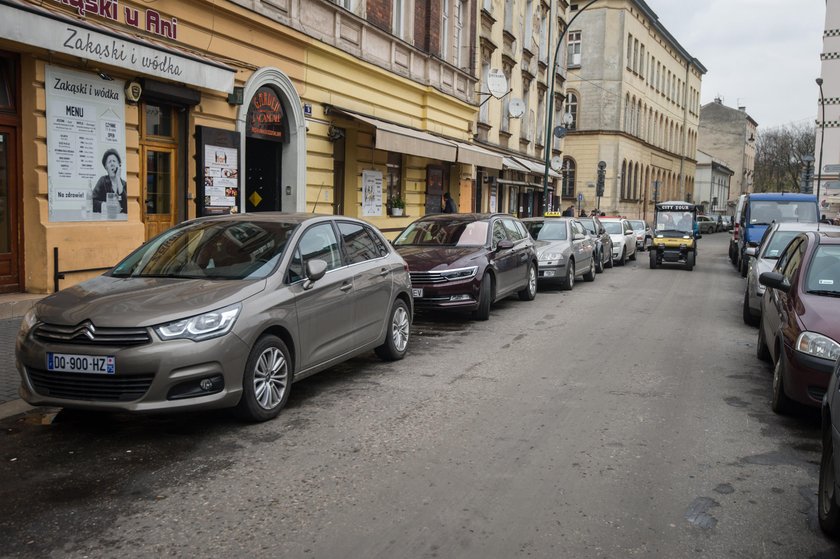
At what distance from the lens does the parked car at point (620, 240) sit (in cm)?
2541

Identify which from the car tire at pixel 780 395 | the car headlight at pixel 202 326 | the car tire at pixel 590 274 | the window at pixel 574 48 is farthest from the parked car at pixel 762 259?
the window at pixel 574 48

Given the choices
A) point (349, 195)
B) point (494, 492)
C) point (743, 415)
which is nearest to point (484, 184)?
point (349, 195)

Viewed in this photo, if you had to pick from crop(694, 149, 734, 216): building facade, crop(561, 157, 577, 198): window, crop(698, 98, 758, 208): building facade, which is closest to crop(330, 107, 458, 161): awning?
crop(561, 157, 577, 198): window

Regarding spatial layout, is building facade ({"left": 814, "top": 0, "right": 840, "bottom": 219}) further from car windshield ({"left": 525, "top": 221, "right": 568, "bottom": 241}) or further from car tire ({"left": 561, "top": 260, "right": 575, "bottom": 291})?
car tire ({"left": 561, "top": 260, "right": 575, "bottom": 291})

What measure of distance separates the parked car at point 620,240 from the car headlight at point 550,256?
9.74 m

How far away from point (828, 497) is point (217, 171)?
1158 cm

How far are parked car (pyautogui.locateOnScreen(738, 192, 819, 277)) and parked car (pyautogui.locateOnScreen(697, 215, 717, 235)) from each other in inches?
1476

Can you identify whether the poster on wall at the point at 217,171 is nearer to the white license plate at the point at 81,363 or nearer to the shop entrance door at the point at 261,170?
the shop entrance door at the point at 261,170

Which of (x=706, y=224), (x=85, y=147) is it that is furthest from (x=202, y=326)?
(x=706, y=224)

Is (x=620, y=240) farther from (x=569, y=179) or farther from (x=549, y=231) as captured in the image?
(x=569, y=179)

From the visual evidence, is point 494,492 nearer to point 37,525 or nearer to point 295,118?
point 37,525

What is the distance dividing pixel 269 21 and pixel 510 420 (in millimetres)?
11056

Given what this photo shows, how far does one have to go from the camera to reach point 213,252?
21.8ft

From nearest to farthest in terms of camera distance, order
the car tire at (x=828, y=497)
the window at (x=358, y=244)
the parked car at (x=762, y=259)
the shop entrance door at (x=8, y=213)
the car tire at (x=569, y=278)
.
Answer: the car tire at (x=828, y=497) → the window at (x=358, y=244) → the shop entrance door at (x=8, y=213) → the parked car at (x=762, y=259) → the car tire at (x=569, y=278)
